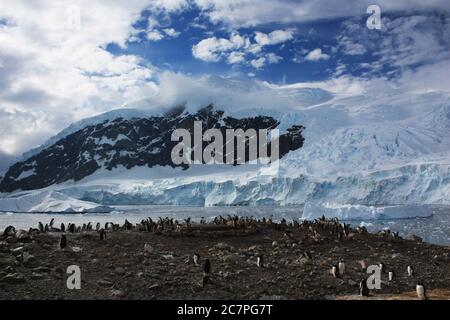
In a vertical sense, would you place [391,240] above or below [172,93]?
below

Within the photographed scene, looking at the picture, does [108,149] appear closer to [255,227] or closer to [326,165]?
[326,165]

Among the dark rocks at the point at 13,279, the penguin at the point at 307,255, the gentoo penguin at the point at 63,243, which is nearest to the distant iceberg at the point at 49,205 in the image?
the gentoo penguin at the point at 63,243

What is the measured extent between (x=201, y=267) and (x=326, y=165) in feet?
195

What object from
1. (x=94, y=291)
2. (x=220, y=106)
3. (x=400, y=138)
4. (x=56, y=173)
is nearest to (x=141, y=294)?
(x=94, y=291)

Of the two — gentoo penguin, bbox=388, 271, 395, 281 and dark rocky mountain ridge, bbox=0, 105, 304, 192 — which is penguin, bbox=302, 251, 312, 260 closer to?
gentoo penguin, bbox=388, 271, 395, 281

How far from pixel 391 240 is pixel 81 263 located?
10413 millimetres

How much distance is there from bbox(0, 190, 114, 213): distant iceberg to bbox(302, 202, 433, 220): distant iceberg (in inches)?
1101

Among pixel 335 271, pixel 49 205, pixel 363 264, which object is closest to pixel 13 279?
pixel 335 271

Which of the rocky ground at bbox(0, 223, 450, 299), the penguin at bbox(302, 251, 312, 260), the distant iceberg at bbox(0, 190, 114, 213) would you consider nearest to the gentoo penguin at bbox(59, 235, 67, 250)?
the rocky ground at bbox(0, 223, 450, 299)

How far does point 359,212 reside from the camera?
3681 centimetres

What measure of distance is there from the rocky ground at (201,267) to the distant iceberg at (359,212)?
65.0ft

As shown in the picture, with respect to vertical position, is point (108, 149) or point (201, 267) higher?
point (108, 149)

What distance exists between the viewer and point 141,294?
927 centimetres
